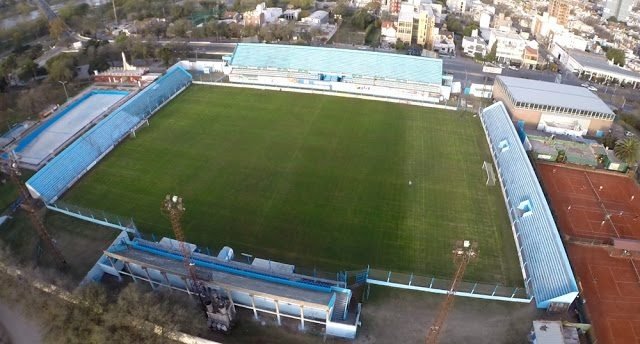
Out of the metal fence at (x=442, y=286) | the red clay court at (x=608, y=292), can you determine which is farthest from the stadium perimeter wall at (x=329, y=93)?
the metal fence at (x=442, y=286)

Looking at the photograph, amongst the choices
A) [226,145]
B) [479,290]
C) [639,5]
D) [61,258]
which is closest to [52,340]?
[61,258]

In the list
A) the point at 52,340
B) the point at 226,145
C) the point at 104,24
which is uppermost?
the point at 104,24

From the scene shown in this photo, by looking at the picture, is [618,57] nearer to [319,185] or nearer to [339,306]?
[319,185]

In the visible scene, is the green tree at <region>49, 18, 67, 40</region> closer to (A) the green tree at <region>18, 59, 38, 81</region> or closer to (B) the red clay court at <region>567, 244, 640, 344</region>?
(A) the green tree at <region>18, 59, 38, 81</region>

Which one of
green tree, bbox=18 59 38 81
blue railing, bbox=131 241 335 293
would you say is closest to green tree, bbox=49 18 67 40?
green tree, bbox=18 59 38 81

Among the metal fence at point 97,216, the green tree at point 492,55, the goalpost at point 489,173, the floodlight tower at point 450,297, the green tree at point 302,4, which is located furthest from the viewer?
the green tree at point 302,4

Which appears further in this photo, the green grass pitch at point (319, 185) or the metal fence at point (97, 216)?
the metal fence at point (97, 216)

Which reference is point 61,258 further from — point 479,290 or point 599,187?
point 599,187

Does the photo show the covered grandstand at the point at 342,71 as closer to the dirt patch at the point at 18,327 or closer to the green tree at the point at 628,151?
the green tree at the point at 628,151
